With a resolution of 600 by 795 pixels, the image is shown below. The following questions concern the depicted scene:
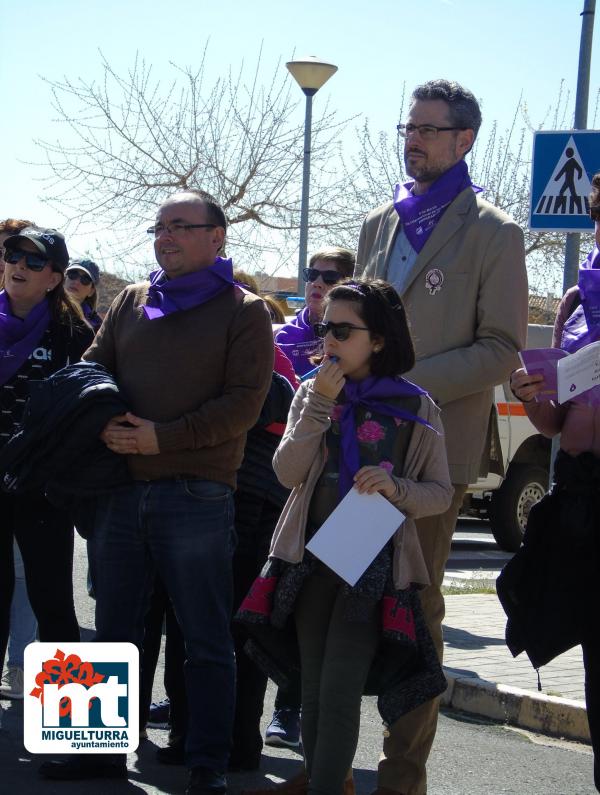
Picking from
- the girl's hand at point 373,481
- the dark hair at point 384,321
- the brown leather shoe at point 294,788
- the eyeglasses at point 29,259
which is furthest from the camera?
the eyeglasses at point 29,259

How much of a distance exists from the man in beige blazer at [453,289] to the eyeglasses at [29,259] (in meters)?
1.70

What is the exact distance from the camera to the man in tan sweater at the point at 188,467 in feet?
15.6

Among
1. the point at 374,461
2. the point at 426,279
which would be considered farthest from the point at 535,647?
the point at 426,279

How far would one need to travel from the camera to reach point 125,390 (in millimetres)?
4910

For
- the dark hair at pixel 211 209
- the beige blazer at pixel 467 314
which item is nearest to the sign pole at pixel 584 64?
the dark hair at pixel 211 209

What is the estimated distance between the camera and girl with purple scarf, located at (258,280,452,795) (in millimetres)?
3998

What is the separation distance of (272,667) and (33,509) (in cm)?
152

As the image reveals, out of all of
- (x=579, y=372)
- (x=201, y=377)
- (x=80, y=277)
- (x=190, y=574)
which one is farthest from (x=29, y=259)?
(x=80, y=277)

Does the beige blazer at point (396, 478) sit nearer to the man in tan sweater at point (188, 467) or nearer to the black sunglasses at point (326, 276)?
the man in tan sweater at point (188, 467)

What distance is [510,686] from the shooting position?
21.0ft

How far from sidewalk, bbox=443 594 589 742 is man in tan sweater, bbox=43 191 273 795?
194cm

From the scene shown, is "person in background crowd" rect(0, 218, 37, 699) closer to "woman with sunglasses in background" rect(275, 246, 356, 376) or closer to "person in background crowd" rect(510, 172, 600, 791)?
"woman with sunglasses in background" rect(275, 246, 356, 376)

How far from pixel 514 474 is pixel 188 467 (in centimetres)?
958

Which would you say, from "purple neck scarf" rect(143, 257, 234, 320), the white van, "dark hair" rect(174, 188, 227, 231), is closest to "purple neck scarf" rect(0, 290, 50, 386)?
"purple neck scarf" rect(143, 257, 234, 320)
